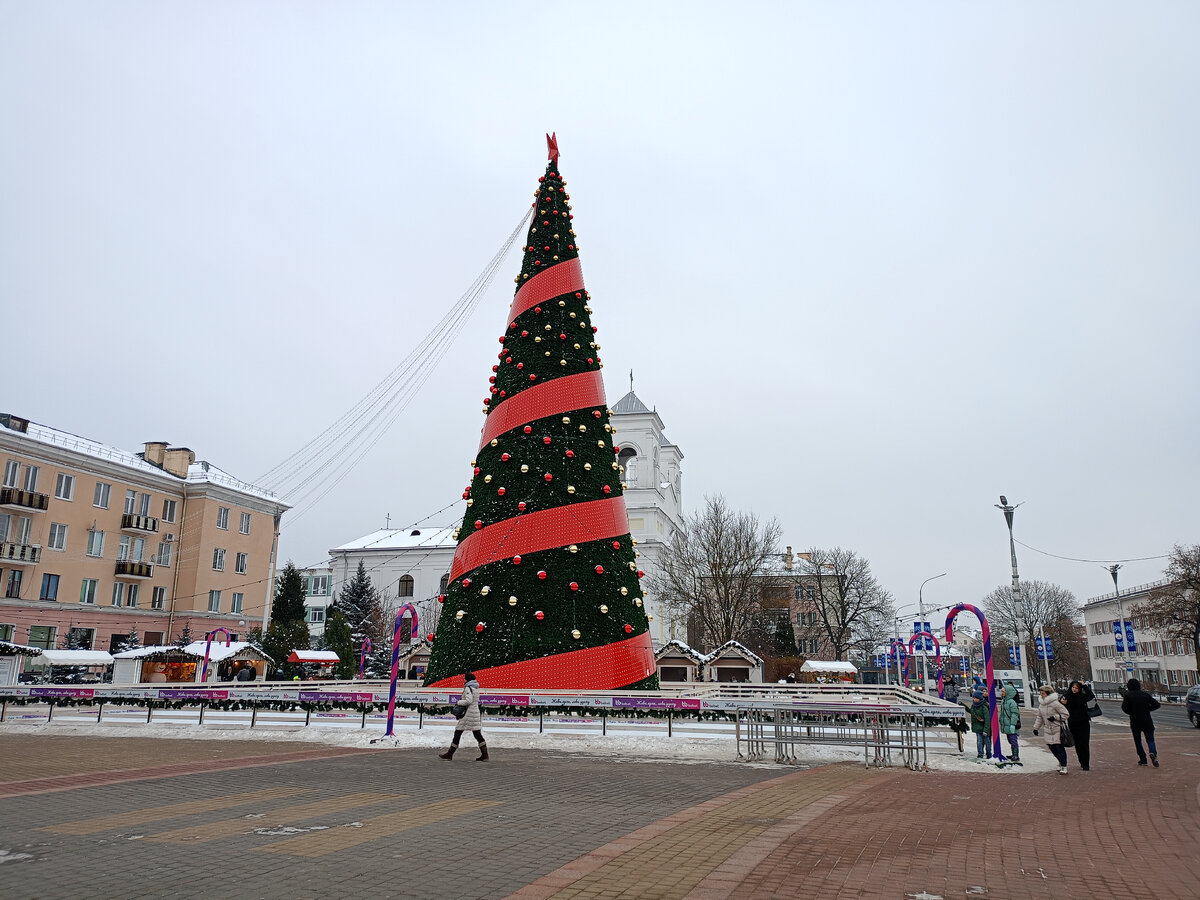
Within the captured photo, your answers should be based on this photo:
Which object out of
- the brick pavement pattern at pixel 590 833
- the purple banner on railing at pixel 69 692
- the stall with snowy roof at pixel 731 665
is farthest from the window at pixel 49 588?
the stall with snowy roof at pixel 731 665

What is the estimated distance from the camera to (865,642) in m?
64.2

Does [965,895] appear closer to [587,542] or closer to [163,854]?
[163,854]

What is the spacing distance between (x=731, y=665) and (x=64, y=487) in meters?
34.4

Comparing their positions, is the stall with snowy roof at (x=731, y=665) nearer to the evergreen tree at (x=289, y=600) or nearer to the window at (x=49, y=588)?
the window at (x=49, y=588)

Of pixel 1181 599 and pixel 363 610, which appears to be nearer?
pixel 1181 599

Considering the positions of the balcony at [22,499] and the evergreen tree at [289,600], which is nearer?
the balcony at [22,499]

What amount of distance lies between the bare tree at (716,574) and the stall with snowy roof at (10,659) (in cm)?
3085

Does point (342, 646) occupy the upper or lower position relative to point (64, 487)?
lower

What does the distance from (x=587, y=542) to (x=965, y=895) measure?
492 inches

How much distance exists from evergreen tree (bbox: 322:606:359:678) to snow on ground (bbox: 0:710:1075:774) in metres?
25.4

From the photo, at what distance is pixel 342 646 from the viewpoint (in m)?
47.5

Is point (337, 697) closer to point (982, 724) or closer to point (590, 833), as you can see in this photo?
point (590, 833)

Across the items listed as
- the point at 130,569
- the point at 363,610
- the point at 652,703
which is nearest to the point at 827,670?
the point at 652,703

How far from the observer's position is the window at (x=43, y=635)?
124 ft
